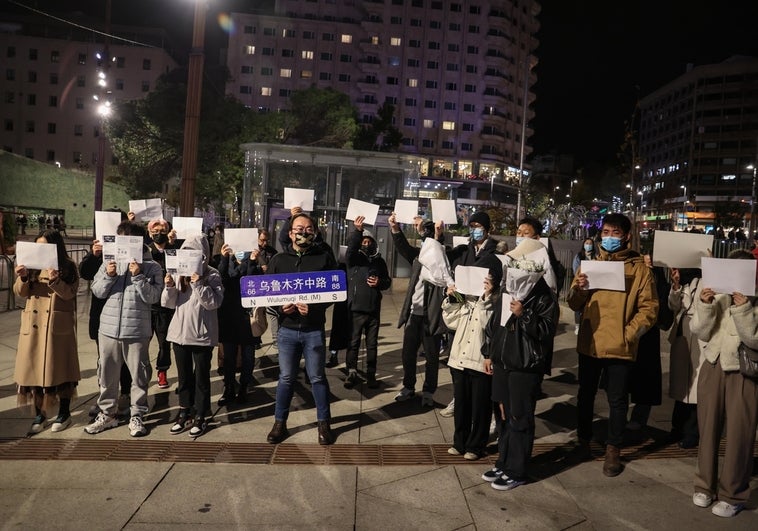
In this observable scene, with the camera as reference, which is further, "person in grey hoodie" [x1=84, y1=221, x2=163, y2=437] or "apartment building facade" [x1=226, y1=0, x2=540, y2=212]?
"apartment building facade" [x1=226, y1=0, x2=540, y2=212]

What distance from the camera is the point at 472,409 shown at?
17.4 feet

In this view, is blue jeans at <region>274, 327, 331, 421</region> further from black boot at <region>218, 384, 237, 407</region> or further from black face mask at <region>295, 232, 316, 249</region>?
black boot at <region>218, 384, 237, 407</region>

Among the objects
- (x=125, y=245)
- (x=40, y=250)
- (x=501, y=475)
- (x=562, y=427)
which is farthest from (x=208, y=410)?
(x=562, y=427)

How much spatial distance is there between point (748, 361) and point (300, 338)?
11.9 feet

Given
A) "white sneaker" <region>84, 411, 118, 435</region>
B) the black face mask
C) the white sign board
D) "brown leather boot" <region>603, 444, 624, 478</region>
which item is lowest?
"white sneaker" <region>84, 411, 118, 435</region>

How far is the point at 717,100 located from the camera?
99.7 m

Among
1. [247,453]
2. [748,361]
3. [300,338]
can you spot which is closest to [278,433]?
[247,453]

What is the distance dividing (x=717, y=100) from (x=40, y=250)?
116 m

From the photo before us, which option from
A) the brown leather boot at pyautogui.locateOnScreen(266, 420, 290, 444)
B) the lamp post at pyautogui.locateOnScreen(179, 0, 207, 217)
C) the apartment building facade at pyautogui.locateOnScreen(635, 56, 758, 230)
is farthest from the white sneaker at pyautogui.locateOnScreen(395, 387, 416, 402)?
the apartment building facade at pyautogui.locateOnScreen(635, 56, 758, 230)

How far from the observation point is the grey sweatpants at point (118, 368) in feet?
18.3

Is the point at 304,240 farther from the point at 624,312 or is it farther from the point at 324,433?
the point at 624,312

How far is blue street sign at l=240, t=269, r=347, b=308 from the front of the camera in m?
5.27

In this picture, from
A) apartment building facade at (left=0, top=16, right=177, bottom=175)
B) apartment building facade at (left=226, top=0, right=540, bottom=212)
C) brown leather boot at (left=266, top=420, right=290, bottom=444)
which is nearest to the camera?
brown leather boot at (left=266, top=420, right=290, bottom=444)

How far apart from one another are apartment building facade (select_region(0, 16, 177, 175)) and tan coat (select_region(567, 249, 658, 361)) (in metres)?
91.2
